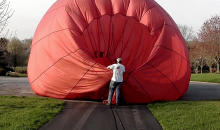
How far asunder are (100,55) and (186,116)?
17.9ft

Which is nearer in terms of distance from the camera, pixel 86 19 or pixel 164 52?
pixel 164 52

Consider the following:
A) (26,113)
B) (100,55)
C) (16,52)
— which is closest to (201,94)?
(100,55)

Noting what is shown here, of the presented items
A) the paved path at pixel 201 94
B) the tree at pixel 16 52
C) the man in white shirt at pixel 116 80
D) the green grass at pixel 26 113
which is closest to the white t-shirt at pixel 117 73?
the man in white shirt at pixel 116 80

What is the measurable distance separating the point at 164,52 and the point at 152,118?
2921mm

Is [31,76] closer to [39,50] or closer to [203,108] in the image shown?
[39,50]

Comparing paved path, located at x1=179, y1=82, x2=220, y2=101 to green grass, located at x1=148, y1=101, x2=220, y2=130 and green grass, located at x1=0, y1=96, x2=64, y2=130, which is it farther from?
green grass, located at x1=0, y1=96, x2=64, y2=130

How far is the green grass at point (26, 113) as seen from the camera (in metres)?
4.62

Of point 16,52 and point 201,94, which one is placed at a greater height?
point 16,52

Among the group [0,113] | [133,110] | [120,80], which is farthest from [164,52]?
[0,113]

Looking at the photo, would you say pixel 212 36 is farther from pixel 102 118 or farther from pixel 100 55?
pixel 102 118

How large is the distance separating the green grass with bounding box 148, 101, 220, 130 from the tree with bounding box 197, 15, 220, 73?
3049 centimetres

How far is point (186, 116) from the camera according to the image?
17.7 feet

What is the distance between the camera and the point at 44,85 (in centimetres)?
794

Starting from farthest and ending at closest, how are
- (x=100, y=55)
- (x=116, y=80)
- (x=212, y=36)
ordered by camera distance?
(x=212, y=36)
(x=100, y=55)
(x=116, y=80)
